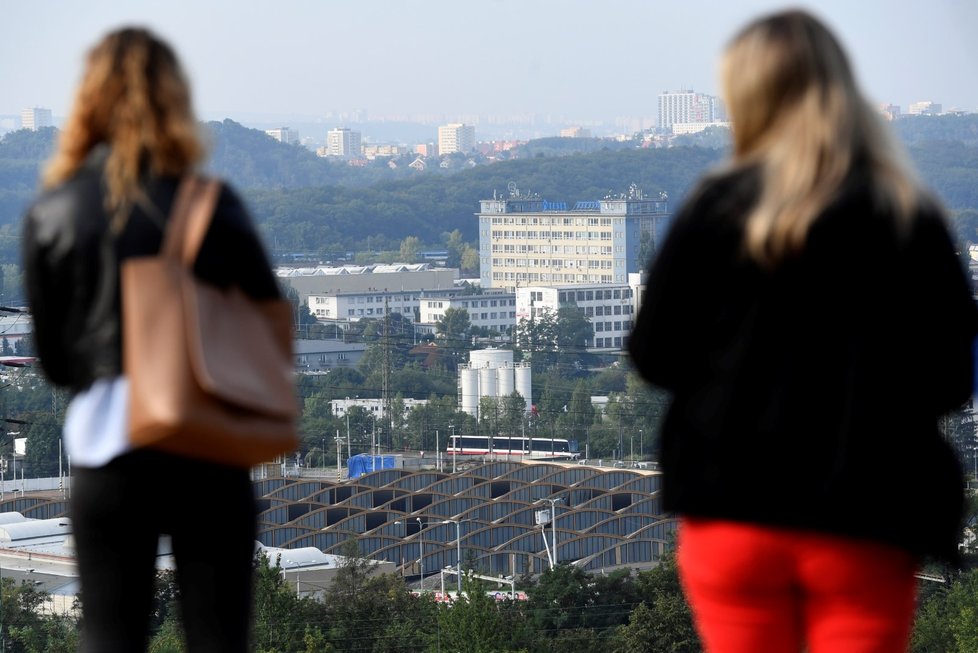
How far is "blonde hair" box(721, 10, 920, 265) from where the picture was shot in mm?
965

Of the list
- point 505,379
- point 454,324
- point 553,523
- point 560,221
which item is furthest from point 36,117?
point 553,523

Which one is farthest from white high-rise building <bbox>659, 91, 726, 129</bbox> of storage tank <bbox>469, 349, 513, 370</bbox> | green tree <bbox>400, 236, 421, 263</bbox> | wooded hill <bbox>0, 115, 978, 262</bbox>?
storage tank <bbox>469, 349, 513, 370</bbox>

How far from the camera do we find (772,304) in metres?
0.98

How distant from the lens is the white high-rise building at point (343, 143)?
140125 mm

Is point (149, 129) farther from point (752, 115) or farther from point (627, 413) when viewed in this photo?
point (627, 413)

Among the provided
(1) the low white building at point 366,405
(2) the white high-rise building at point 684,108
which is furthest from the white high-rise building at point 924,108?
(1) the low white building at point 366,405

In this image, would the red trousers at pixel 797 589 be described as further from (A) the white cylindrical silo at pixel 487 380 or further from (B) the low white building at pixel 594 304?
(B) the low white building at pixel 594 304

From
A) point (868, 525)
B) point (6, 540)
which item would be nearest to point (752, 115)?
point (868, 525)

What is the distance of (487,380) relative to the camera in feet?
128

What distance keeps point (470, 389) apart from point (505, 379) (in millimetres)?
1017

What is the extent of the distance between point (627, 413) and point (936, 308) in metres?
34.5

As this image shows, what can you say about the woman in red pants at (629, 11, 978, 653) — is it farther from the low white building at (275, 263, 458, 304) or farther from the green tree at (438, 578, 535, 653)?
the low white building at (275, 263, 458, 304)

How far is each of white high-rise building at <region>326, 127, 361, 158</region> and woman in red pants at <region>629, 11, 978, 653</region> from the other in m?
139

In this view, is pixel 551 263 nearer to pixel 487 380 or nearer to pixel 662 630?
pixel 487 380
